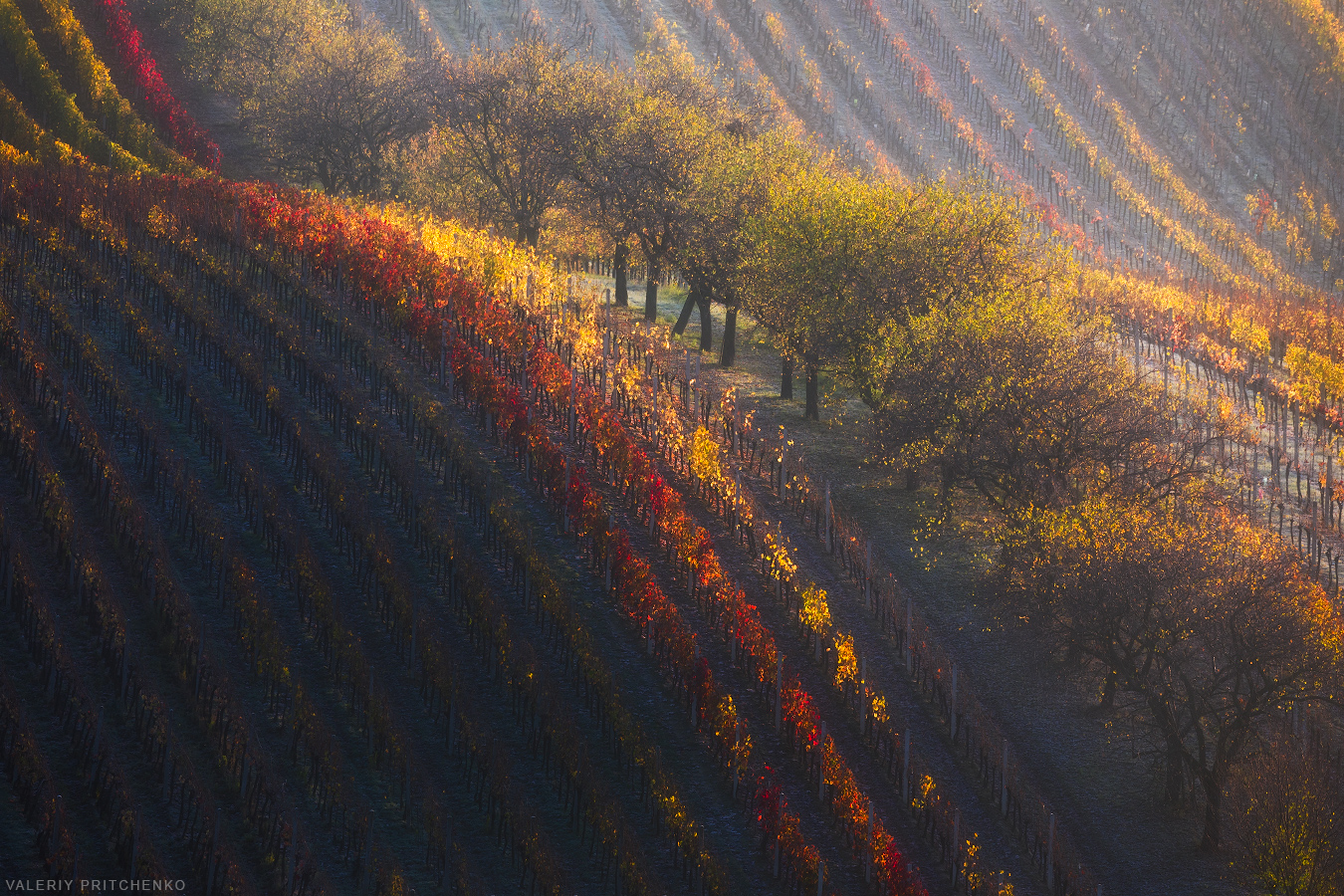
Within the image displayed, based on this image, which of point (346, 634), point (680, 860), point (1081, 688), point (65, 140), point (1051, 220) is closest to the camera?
point (680, 860)

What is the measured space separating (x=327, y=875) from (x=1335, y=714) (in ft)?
81.2

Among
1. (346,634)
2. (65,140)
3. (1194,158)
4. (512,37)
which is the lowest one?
(346,634)

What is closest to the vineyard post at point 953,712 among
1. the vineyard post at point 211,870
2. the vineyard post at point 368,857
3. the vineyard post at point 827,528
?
the vineyard post at point 827,528

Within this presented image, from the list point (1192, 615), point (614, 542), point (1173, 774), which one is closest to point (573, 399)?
point (614, 542)

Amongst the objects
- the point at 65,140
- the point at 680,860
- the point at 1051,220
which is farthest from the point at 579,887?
the point at 1051,220

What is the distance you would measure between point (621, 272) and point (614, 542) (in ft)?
95.9

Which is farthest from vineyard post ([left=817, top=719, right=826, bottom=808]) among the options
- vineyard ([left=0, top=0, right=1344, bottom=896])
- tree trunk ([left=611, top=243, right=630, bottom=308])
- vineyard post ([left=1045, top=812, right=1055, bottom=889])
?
tree trunk ([left=611, top=243, right=630, bottom=308])

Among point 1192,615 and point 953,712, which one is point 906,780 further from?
point 1192,615

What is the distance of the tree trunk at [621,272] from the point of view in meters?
53.1

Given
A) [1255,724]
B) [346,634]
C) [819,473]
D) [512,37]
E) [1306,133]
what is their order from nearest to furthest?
[346,634]
[1255,724]
[819,473]
[512,37]
[1306,133]

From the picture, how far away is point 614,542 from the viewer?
91.9 feet

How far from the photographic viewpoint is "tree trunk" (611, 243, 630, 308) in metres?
53.1

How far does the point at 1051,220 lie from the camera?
107875 millimetres

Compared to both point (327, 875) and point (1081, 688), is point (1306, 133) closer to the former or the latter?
point (1081, 688)
